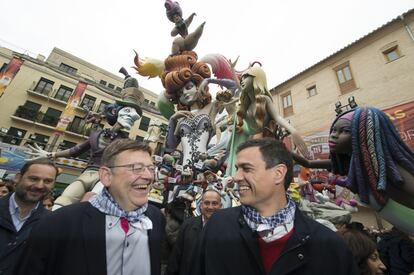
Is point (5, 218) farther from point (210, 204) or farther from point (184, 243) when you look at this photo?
point (210, 204)

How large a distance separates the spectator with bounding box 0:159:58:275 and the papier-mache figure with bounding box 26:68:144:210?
397 millimetres

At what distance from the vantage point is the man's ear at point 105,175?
124 cm

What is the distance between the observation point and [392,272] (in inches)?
87.5

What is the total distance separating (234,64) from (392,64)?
10205 millimetres

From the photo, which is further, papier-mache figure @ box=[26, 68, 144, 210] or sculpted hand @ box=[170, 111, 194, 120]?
sculpted hand @ box=[170, 111, 194, 120]

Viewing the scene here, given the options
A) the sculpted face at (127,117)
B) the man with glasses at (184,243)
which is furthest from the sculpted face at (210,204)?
the sculpted face at (127,117)

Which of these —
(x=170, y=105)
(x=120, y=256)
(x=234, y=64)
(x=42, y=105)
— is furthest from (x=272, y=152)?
(x=42, y=105)

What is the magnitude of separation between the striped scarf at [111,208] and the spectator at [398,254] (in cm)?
268

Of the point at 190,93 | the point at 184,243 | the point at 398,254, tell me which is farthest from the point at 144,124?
the point at 398,254

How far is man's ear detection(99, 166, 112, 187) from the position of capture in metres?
1.24

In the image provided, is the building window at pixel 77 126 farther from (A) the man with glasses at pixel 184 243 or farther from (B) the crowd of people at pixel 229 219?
(A) the man with glasses at pixel 184 243

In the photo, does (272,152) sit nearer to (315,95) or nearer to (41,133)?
(315,95)

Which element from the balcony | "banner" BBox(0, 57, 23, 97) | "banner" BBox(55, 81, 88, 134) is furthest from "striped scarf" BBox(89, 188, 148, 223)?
the balcony

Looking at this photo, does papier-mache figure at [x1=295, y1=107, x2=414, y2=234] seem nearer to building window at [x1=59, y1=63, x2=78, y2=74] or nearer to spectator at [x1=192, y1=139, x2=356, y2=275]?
spectator at [x1=192, y1=139, x2=356, y2=275]
